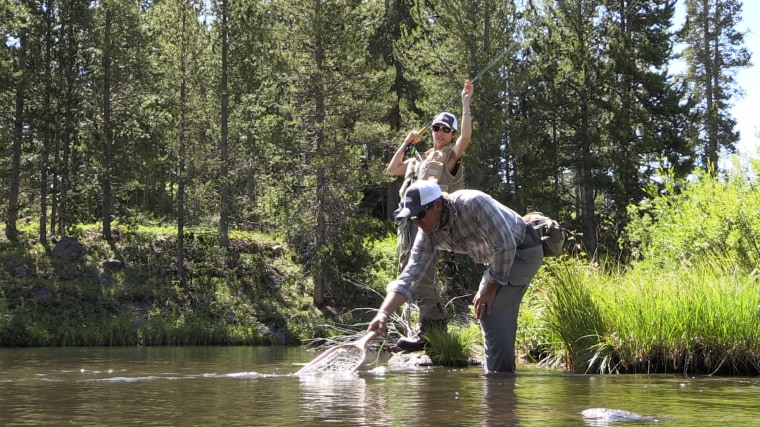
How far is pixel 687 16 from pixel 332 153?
1080 inches

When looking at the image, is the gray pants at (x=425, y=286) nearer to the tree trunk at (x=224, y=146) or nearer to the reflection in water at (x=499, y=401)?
the reflection in water at (x=499, y=401)

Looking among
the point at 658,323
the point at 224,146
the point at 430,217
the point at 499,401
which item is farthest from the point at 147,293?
the point at 499,401

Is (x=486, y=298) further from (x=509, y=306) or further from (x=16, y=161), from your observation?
(x=16, y=161)

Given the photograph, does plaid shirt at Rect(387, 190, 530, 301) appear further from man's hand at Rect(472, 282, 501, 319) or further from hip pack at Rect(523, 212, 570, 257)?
hip pack at Rect(523, 212, 570, 257)

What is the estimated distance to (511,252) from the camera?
5.76 metres

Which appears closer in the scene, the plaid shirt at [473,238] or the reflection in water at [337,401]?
the reflection in water at [337,401]

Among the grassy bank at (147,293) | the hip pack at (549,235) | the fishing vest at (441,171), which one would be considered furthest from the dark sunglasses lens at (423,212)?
the grassy bank at (147,293)

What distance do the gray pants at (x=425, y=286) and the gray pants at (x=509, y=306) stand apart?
5.90 ft

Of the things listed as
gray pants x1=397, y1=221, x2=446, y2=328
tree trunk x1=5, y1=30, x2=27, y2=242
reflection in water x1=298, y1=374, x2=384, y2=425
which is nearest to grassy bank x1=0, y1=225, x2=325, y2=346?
tree trunk x1=5, y1=30, x2=27, y2=242

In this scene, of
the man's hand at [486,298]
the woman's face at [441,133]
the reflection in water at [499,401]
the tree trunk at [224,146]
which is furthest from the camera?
the tree trunk at [224,146]

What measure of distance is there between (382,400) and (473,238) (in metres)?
1.36

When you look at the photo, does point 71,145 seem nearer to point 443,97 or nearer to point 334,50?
point 334,50

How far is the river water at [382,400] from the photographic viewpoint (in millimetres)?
4090

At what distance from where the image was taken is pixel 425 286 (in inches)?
324
